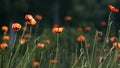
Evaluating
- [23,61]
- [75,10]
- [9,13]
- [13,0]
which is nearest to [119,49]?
[23,61]

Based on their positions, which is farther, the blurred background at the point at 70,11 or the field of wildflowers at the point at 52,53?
the blurred background at the point at 70,11

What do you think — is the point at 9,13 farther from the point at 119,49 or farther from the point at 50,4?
the point at 119,49

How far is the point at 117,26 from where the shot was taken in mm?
7953

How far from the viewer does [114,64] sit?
4.25 m

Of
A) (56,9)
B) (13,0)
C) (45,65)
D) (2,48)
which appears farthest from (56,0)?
(2,48)

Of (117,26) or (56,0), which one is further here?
(56,0)

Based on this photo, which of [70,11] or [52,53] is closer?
[52,53]

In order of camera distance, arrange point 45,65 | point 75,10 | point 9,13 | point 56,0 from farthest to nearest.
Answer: point 75,10 < point 56,0 < point 9,13 < point 45,65

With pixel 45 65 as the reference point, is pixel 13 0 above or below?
above

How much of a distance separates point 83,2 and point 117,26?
A: 41.1 feet

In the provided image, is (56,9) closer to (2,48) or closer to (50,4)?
(50,4)

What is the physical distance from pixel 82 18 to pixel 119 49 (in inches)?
635

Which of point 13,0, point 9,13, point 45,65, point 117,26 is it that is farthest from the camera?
point 9,13

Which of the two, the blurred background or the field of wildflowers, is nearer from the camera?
the field of wildflowers
